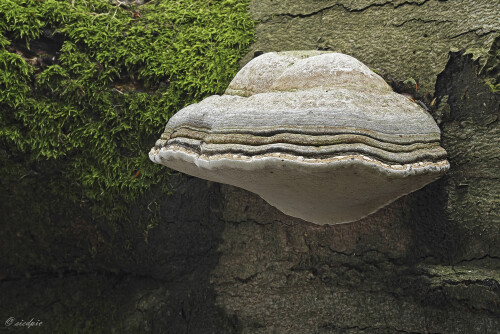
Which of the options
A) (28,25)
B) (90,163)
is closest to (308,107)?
(90,163)

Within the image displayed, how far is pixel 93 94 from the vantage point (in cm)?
254

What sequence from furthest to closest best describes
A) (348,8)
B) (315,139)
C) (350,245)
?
(348,8)
(350,245)
(315,139)

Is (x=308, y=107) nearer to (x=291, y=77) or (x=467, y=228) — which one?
(x=291, y=77)

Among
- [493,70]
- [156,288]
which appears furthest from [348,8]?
[156,288]

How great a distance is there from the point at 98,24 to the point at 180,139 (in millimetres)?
1406

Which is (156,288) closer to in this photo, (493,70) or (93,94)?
(93,94)

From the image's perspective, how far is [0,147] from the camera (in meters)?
2.52

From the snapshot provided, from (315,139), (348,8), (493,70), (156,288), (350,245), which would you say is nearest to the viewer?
(315,139)

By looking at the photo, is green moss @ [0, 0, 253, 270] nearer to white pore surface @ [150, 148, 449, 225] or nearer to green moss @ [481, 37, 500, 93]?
white pore surface @ [150, 148, 449, 225]

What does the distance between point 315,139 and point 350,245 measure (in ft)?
3.10

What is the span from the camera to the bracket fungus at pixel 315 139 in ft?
4.92

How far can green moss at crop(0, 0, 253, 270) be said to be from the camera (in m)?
2.51

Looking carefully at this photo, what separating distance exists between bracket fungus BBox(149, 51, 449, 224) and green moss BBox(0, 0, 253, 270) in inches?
26.4

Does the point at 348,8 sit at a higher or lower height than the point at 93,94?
higher
